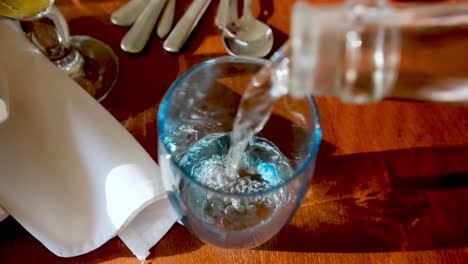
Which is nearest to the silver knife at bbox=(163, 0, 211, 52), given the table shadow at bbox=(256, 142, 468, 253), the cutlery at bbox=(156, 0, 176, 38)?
the cutlery at bbox=(156, 0, 176, 38)

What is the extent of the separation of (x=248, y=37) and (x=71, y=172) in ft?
0.59

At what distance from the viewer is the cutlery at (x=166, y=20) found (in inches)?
22.2

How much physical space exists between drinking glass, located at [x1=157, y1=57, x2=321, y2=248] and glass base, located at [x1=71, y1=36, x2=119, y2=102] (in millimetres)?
94

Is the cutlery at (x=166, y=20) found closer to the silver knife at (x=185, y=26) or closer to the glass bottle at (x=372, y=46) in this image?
the silver knife at (x=185, y=26)

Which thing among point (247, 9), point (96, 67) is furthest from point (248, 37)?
point (96, 67)

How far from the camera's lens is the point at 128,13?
57 cm

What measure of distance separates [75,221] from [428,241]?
0.80 feet

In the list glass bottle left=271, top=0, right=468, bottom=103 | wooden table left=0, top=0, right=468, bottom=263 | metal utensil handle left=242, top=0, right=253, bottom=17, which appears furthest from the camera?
metal utensil handle left=242, top=0, right=253, bottom=17

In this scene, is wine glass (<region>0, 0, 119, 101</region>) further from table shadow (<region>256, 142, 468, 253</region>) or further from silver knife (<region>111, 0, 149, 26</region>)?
table shadow (<region>256, 142, 468, 253</region>)

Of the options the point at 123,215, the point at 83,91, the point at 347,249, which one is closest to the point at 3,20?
the point at 83,91

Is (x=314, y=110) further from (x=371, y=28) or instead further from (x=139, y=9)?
(x=139, y=9)

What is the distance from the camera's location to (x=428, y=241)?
471mm

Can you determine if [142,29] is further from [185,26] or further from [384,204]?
[384,204]

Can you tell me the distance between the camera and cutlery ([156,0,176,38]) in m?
0.56
